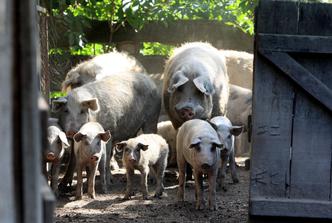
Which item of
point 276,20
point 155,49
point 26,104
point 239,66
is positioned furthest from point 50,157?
point 155,49

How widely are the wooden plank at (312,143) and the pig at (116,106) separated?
11.3ft

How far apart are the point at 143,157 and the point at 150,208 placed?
73 cm

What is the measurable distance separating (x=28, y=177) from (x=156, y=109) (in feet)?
25.4

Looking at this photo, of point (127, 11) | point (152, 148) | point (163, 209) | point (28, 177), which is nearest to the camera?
point (28, 177)

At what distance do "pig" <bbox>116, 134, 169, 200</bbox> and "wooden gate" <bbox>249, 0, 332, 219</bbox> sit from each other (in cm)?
277

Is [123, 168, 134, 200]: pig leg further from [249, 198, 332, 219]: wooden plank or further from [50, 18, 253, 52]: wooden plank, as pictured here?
[50, 18, 253, 52]: wooden plank

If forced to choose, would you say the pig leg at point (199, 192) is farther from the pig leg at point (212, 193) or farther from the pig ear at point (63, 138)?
the pig ear at point (63, 138)

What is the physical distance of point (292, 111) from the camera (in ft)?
13.9

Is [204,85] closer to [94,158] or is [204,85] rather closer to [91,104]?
[91,104]

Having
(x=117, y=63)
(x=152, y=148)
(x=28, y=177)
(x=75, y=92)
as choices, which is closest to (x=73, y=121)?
(x=75, y=92)

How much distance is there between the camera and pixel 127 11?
10.4 meters

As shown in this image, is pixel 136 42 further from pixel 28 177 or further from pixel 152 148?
pixel 28 177

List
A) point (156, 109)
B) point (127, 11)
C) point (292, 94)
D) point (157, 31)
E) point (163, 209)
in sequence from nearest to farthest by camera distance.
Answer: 1. point (292, 94)
2. point (163, 209)
3. point (156, 109)
4. point (127, 11)
5. point (157, 31)

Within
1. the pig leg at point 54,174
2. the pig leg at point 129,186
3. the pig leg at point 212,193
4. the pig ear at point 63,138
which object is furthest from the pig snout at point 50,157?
the pig leg at point 212,193
